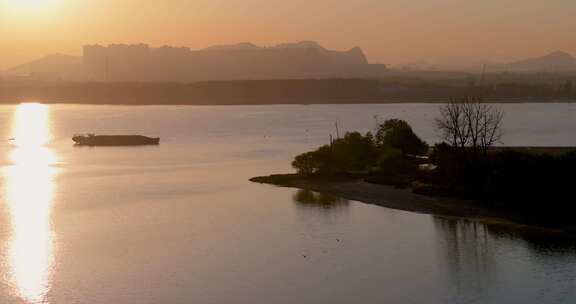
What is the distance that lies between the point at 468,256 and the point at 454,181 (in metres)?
12.1

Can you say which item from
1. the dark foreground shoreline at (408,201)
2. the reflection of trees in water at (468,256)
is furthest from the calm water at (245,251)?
the dark foreground shoreline at (408,201)

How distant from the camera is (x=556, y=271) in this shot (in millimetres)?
23875

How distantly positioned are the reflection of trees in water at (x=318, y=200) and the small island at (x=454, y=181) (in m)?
0.72

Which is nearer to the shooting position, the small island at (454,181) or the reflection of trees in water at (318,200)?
the small island at (454,181)

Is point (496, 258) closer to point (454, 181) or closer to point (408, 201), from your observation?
point (408, 201)

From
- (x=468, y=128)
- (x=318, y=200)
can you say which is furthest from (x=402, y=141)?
(x=318, y=200)

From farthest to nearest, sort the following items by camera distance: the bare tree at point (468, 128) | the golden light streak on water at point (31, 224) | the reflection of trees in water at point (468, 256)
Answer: the bare tree at point (468, 128)
the golden light streak on water at point (31, 224)
the reflection of trees in water at point (468, 256)

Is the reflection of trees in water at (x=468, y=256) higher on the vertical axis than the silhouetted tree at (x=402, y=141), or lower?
lower

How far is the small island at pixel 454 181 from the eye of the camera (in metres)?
32.6

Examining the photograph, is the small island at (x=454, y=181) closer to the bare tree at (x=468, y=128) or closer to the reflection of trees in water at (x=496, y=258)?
the bare tree at (x=468, y=128)

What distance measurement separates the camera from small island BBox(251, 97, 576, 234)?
1283 inches

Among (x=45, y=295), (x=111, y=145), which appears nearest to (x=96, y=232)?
(x=45, y=295)

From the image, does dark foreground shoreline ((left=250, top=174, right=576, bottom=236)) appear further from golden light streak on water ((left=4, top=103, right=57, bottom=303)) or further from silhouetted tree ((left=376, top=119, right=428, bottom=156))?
golden light streak on water ((left=4, top=103, right=57, bottom=303))

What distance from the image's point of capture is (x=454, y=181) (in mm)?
38156
